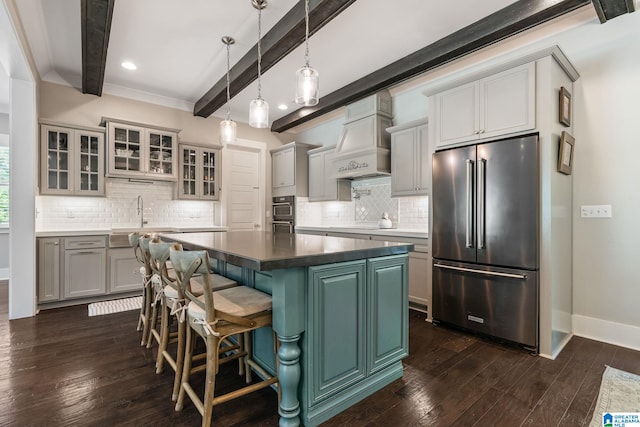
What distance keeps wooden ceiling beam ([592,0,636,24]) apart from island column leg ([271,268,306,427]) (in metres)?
3.08

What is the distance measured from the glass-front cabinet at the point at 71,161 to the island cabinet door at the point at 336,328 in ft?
13.1

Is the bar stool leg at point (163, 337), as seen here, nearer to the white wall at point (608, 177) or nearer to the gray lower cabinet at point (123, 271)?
the gray lower cabinet at point (123, 271)

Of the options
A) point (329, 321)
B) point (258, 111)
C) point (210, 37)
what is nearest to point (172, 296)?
point (329, 321)

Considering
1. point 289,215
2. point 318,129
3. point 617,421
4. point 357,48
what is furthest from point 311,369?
point 318,129

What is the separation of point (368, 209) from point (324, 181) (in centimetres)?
91

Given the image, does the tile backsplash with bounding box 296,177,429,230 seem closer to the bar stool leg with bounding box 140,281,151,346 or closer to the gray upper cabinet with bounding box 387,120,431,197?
the gray upper cabinet with bounding box 387,120,431,197

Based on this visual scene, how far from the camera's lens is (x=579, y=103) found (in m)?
2.87

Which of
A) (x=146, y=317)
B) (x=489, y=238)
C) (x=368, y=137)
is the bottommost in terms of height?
(x=146, y=317)

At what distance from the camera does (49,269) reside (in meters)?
3.64

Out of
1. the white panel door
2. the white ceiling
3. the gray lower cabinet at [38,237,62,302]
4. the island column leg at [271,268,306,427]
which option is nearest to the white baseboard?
the island column leg at [271,268,306,427]

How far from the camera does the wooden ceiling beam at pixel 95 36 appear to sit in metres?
2.46

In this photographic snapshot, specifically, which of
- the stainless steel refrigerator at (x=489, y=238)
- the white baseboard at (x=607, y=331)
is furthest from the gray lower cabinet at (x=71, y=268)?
the white baseboard at (x=607, y=331)

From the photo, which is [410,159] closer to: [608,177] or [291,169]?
[608,177]

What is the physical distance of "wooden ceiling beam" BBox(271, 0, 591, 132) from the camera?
2.54 meters
